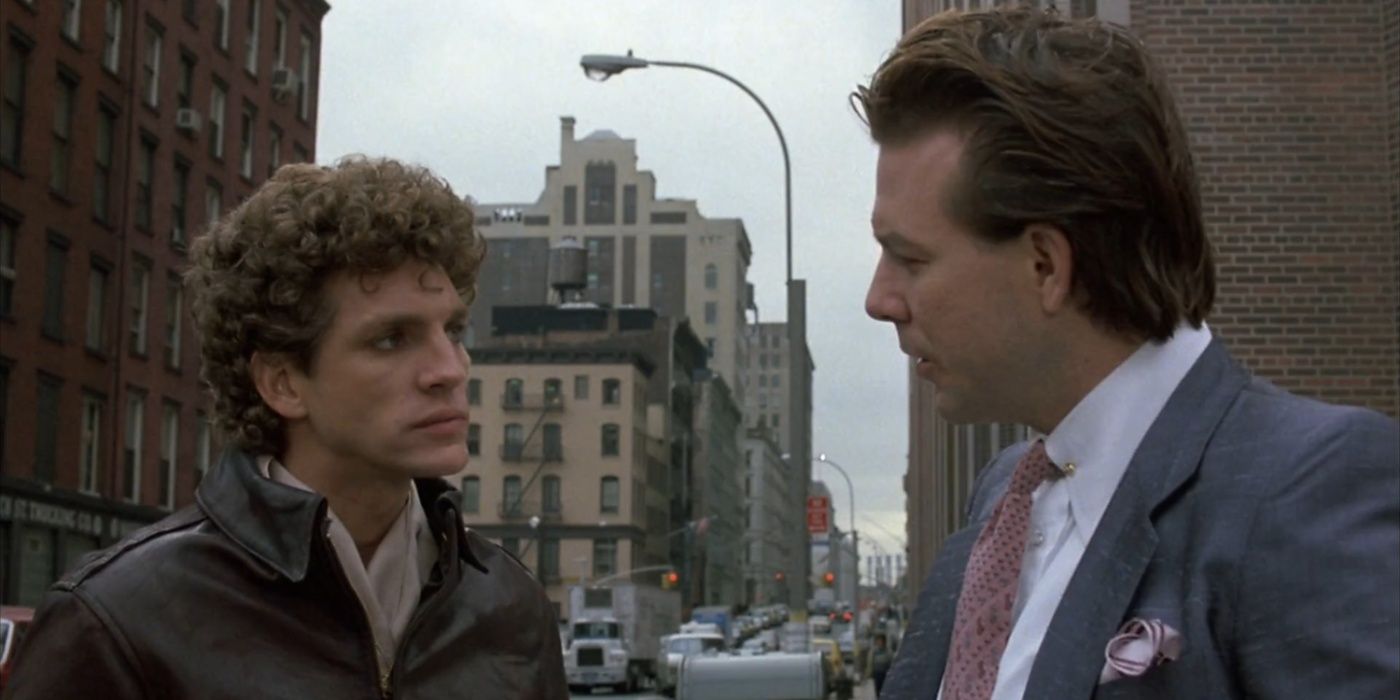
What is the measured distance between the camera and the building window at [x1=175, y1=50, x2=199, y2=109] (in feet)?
152

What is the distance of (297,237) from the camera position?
3.14m

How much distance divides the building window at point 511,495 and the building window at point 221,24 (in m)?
58.6

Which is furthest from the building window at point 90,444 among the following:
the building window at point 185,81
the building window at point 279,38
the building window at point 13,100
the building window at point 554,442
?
the building window at point 554,442

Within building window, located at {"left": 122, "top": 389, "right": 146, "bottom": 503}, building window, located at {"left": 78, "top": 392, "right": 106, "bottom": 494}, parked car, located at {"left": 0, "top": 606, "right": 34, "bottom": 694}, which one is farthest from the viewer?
building window, located at {"left": 122, "top": 389, "right": 146, "bottom": 503}

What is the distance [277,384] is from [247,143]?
50.1 metres

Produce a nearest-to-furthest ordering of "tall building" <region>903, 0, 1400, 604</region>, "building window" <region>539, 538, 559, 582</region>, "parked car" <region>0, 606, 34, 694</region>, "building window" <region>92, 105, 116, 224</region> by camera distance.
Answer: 1. "tall building" <region>903, 0, 1400, 604</region>
2. "parked car" <region>0, 606, 34, 694</region>
3. "building window" <region>92, 105, 116, 224</region>
4. "building window" <region>539, 538, 559, 582</region>

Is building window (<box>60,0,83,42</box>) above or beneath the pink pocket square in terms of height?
above

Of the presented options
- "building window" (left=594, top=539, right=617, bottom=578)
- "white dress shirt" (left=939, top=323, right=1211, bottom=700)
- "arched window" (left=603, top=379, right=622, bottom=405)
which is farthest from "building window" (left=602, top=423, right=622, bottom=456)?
"white dress shirt" (left=939, top=323, right=1211, bottom=700)

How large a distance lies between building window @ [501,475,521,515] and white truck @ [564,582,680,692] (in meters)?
41.2

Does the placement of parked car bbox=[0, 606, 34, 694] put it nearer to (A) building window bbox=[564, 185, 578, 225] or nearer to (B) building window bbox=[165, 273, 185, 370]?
(B) building window bbox=[165, 273, 185, 370]

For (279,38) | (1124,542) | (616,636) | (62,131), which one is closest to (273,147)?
(279,38)

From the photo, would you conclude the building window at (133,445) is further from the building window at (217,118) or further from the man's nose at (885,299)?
the man's nose at (885,299)

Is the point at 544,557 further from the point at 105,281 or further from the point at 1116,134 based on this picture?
the point at 1116,134

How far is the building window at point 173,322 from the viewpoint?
45594 mm
